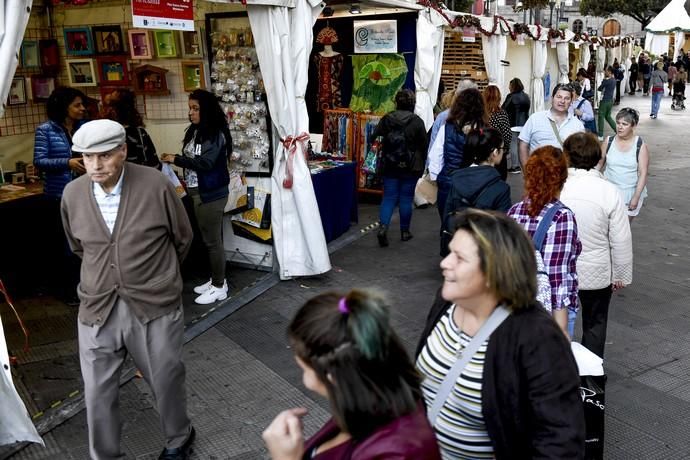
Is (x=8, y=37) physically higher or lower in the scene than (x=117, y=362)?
higher

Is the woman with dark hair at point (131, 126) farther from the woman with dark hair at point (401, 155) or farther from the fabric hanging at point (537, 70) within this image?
the fabric hanging at point (537, 70)

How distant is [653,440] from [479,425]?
226 cm

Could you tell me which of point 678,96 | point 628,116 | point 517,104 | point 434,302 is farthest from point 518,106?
point 678,96

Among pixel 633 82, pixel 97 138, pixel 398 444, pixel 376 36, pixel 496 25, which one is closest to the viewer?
pixel 398 444

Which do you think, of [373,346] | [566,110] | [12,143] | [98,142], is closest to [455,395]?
[373,346]

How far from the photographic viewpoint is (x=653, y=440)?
365 cm

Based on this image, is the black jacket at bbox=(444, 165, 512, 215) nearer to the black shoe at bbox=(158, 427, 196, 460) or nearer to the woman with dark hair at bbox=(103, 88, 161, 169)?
the black shoe at bbox=(158, 427, 196, 460)

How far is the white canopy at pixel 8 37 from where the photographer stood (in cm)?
329

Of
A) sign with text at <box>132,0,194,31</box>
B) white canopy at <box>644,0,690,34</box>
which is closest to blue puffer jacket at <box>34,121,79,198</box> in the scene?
sign with text at <box>132,0,194,31</box>

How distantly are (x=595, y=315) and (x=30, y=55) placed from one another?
641cm

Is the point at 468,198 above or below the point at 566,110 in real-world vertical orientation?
below

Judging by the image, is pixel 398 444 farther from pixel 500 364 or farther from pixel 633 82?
pixel 633 82

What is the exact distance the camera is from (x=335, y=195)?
24.2 feet

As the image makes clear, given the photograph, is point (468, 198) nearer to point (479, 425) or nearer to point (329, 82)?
point (479, 425)
